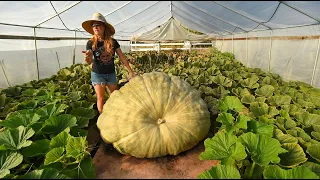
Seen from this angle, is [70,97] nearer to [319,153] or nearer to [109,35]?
[109,35]

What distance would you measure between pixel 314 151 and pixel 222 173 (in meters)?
0.92

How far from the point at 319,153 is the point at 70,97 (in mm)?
2724

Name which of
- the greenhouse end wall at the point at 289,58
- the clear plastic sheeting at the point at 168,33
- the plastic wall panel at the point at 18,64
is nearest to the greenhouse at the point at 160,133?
the plastic wall panel at the point at 18,64

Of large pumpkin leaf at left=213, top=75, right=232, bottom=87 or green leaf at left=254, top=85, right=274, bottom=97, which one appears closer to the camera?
green leaf at left=254, top=85, right=274, bottom=97

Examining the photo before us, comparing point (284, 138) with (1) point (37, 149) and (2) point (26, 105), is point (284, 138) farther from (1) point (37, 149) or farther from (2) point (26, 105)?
(2) point (26, 105)

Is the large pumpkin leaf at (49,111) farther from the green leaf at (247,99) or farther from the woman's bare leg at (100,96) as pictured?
the green leaf at (247,99)

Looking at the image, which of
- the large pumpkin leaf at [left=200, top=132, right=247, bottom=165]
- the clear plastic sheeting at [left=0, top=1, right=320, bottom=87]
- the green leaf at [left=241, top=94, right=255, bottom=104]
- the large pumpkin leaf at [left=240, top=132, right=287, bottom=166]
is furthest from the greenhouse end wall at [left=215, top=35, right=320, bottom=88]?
the large pumpkin leaf at [left=200, top=132, right=247, bottom=165]

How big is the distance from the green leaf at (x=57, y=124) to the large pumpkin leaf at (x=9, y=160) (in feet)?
1.07

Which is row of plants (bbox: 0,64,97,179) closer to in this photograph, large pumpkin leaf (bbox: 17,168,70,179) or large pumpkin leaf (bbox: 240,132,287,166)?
large pumpkin leaf (bbox: 17,168,70,179)

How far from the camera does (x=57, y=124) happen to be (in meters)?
2.07

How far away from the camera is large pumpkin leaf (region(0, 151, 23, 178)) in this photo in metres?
1.66

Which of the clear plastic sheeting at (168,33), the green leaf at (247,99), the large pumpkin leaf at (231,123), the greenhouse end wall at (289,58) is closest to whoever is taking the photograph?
the large pumpkin leaf at (231,123)

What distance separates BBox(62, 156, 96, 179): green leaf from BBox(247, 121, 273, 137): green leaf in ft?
4.12

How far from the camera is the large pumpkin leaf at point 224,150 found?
5.18 ft
